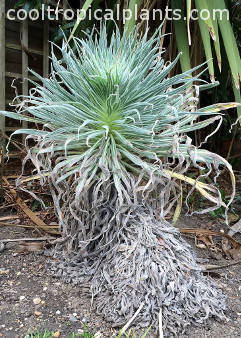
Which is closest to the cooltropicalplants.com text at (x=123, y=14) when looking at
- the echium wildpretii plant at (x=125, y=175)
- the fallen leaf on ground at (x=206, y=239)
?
the echium wildpretii plant at (x=125, y=175)

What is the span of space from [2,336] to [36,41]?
1911mm

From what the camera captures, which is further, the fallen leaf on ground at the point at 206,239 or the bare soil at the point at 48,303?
the fallen leaf on ground at the point at 206,239

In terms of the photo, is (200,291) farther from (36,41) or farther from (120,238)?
(36,41)

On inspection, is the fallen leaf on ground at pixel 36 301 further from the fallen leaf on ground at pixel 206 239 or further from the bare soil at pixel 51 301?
the fallen leaf on ground at pixel 206 239

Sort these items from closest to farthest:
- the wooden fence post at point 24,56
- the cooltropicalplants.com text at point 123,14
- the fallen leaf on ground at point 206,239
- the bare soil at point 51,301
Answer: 1. the bare soil at point 51,301
2. the cooltropicalplants.com text at point 123,14
3. the fallen leaf on ground at point 206,239
4. the wooden fence post at point 24,56

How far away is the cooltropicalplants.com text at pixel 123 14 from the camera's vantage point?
1.17m

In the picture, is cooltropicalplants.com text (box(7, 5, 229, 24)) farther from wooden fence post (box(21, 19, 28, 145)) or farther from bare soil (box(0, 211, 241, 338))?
bare soil (box(0, 211, 241, 338))

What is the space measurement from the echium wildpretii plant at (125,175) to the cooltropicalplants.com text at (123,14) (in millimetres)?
311

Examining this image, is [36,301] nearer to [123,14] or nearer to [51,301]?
[51,301]

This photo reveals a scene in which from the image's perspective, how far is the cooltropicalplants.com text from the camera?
3.82ft

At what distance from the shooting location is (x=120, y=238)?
0.94 meters

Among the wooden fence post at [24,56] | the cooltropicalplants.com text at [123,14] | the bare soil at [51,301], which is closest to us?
the bare soil at [51,301]

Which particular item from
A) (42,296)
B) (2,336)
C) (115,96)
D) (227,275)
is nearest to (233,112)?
(227,275)

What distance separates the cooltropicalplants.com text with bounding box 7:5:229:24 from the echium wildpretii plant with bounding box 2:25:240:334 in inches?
12.3
